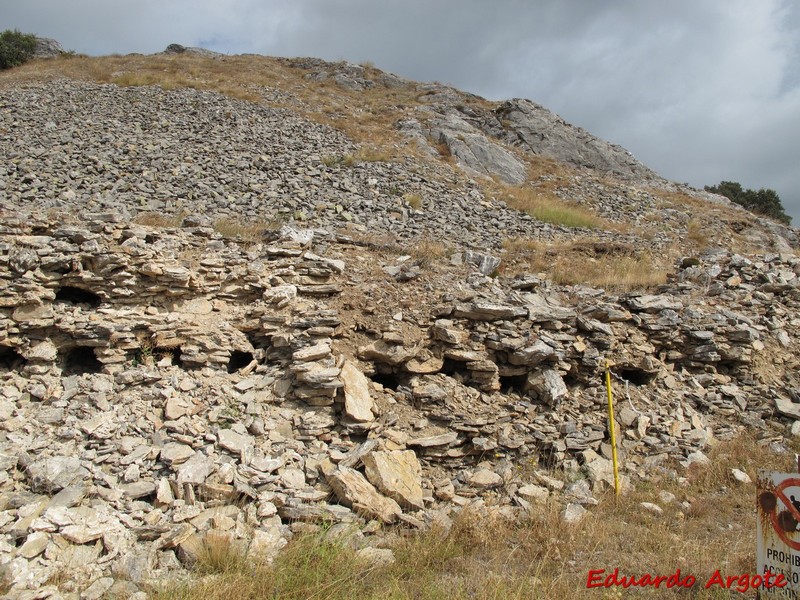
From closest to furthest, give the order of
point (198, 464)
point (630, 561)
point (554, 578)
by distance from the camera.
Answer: point (554, 578) < point (630, 561) < point (198, 464)

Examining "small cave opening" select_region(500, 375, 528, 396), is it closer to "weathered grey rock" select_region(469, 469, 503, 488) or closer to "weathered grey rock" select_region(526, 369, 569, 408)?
"weathered grey rock" select_region(526, 369, 569, 408)

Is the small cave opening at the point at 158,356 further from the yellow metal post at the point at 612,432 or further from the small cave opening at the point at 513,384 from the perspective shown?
the yellow metal post at the point at 612,432

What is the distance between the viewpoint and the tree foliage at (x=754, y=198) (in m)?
28.7

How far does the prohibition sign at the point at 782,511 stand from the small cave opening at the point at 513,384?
3.52 m

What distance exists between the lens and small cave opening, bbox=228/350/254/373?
6785 mm

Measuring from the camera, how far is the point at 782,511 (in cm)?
362

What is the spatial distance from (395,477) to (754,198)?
3473 cm

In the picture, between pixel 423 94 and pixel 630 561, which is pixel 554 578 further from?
pixel 423 94

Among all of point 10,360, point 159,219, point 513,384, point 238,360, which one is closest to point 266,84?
point 159,219

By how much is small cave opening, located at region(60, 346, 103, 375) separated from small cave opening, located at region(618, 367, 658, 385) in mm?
7876

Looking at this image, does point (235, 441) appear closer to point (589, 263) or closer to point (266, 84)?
point (589, 263)

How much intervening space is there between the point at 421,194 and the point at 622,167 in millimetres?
14719

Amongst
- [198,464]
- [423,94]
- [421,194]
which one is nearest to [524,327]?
[198,464]

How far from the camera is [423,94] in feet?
91.9
